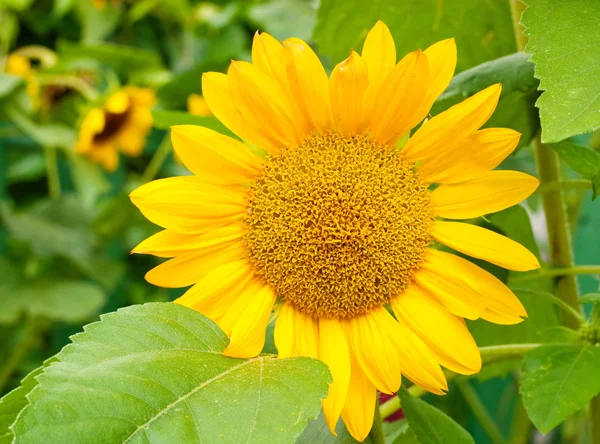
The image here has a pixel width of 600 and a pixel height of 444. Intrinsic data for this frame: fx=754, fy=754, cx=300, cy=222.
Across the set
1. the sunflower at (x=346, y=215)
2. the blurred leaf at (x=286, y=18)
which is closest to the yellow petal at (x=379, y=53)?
the sunflower at (x=346, y=215)

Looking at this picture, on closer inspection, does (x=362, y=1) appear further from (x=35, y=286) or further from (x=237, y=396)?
(x=35, y=286)

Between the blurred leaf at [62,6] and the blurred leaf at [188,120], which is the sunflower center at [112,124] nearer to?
the blurred leaf at [62,6]

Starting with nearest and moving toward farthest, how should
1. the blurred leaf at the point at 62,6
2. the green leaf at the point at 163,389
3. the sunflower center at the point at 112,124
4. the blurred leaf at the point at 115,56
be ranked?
the green leaf at the point at 163,389
the blurred leaf at the point at 115,56
the sunflower center at the point at 112,124
the blurred leaf at the point at 62,6

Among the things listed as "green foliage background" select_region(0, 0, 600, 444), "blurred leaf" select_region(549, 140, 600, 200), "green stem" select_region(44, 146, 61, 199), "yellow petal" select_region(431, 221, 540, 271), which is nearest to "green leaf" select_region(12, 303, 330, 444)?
"green foliage background" select_region(0, 0, 600, 444)

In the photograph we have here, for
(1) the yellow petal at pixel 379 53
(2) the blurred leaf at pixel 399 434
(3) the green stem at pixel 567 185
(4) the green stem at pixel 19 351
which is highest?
(1) the yellow petal at pixel 379 53

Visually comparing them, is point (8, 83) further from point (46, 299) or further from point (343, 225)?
point (343, 225)

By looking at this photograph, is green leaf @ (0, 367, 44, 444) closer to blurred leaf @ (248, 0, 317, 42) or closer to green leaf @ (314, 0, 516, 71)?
green leaf @ (314, 0, 516, 71)

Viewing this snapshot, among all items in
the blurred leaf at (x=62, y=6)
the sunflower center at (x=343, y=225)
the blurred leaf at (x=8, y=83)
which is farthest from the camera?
the blurred leaf at (x=62, y=6)

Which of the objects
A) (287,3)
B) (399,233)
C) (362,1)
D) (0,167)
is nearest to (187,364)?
(399,233)
